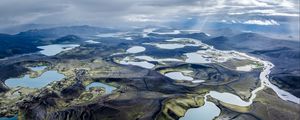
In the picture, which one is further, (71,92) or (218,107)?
(71,92)

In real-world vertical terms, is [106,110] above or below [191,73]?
above

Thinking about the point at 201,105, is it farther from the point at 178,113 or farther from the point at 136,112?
the point at 136,112

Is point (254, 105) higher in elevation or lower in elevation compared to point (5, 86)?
lower

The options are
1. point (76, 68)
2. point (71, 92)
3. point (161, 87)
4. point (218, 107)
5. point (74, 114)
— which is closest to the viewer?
point (74, 114)

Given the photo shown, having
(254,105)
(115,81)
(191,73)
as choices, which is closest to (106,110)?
(115,81)

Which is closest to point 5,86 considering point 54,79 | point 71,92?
point 54,79

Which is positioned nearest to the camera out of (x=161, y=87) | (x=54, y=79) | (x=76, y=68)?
(x=161, y=87)

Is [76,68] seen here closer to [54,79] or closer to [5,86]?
[54,79]

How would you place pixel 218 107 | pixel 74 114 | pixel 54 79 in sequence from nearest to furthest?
pixel 74 114 → pixel 218 107 → pixel 54 79

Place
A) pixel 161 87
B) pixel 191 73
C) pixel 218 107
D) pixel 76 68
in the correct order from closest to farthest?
1. pixel 218 107
2. pixel 161 87
3. pixel 191 73
4. pixel 76 68
